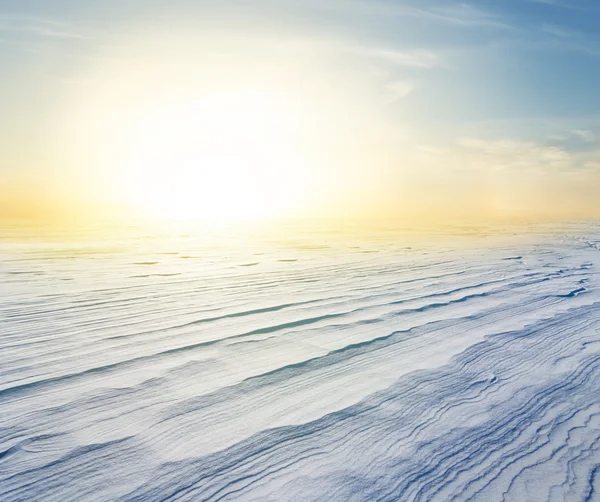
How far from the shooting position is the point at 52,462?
4.59 ft

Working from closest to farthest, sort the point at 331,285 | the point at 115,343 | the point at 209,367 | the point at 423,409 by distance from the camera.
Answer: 1. the point at 423,409
2. the point at 209,367
3. the point at 115,343
4. the point at 331,285

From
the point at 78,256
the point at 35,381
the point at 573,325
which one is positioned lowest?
the point at 573,325

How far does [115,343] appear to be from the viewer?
8.48ft

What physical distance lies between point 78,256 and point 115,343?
559 centimetres

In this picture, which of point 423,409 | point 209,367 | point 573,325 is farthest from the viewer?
point 573,325

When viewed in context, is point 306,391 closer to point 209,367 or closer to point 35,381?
point 209,367

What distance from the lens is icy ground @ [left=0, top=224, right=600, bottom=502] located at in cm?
134

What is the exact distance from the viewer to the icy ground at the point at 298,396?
4.40 feet

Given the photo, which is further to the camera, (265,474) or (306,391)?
(306,391)

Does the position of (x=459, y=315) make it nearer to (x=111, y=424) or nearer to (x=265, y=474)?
(x=265, y=474)

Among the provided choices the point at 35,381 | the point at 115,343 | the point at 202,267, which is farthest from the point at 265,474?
the point at 202,267

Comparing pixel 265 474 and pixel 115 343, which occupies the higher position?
pixel 115 343

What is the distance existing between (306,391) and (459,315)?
1962mm

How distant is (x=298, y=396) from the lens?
1915 mm
